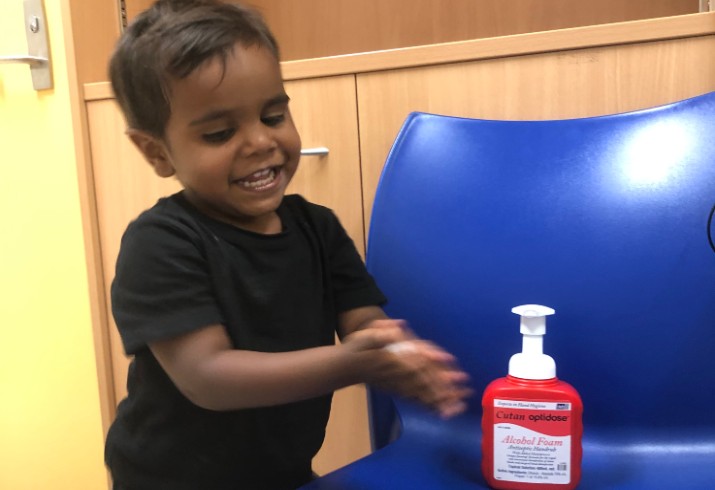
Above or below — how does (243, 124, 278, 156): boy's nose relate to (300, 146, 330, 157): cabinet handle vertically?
above

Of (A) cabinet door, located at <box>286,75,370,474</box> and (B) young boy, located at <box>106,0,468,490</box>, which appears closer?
(B) young boy, located at <box>106,0,468,490</box>

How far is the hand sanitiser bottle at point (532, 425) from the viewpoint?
1.92 feet

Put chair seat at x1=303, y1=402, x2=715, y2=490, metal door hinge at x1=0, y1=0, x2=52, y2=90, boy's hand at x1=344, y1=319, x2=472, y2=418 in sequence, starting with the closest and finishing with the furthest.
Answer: boy's hand at x1=344, y1=319, x2=472, y2=418 → chair seat at x1=303, y1=402, x2=715, y2=490 → metal door hinge at x1=0, y1=0, x2=52, y2=90

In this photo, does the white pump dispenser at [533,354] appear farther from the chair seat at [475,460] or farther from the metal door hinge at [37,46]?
the metal door hinge at [37,46]

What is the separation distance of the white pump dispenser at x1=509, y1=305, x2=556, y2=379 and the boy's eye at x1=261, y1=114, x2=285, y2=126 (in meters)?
0.28

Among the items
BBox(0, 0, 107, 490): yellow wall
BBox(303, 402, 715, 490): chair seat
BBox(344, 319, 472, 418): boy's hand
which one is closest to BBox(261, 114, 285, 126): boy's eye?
BBox(344, 319, 472, 418): boy's hand

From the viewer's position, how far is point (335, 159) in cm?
91

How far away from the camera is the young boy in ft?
1.66

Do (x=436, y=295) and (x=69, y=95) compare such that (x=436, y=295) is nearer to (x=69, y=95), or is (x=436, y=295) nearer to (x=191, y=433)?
(x=191, y=433)

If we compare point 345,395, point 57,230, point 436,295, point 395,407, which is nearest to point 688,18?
point 436,295

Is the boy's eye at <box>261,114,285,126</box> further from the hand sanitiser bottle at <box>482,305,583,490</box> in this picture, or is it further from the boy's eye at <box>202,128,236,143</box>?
the hand sanitiser bottle at <box>482,305,583,490</box>

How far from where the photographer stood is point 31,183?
118 cm

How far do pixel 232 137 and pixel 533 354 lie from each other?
0.33 m

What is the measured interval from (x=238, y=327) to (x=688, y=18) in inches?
22.6
